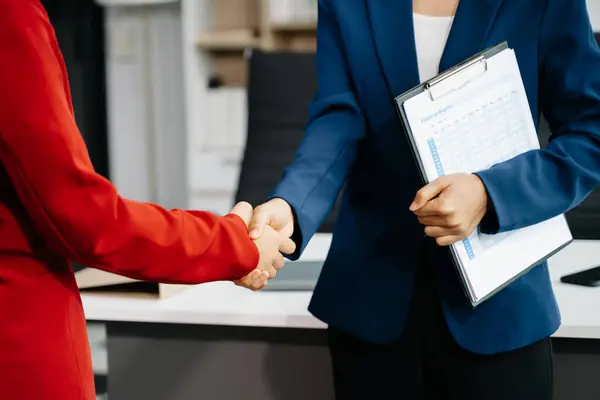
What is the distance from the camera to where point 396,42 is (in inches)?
37.8

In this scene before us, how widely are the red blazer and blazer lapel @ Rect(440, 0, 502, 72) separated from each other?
38 centimetres

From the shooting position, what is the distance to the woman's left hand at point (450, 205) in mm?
862

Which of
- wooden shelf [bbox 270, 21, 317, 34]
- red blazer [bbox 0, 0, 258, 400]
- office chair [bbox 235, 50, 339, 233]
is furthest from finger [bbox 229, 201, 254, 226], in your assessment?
wooden shelf [bbox 270, 21, 317, 34]

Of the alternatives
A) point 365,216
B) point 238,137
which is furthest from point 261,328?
point 238,137

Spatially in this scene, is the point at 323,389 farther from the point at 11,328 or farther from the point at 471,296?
the point at 11,328

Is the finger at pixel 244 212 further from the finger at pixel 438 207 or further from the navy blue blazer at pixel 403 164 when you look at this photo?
the finger at pixel 438 207

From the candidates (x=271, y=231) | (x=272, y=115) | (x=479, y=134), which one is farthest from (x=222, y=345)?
(x=272, y=115)

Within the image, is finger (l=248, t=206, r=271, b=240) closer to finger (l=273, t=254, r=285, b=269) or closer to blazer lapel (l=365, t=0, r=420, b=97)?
finger (l=273, t=254, r=285, b=269)

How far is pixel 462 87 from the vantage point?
90cm

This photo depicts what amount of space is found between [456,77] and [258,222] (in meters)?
0.33

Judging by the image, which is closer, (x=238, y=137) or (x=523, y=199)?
(x=523, y=199)

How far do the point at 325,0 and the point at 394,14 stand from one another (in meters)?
0.12

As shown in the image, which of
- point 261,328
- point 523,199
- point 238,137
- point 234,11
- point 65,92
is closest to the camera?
point 65,92

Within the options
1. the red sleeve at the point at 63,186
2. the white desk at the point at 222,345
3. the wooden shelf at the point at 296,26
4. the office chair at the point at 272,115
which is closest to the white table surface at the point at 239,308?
the white desk at the point at 222,345
